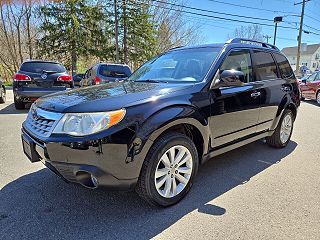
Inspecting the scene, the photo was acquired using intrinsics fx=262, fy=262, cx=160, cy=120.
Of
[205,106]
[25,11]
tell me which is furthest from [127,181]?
[25,11]

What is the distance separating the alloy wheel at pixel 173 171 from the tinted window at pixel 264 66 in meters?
1.86

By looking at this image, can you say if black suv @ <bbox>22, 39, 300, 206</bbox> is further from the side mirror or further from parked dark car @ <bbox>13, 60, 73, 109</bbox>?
parked dark car @ <bbox>13, 60, 73, 109</bbox>

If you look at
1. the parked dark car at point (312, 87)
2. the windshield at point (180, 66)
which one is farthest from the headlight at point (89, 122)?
the parked dark car at point (312, 87)

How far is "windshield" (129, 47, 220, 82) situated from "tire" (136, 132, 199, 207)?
2.73ft

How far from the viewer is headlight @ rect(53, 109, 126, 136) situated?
2.21 m

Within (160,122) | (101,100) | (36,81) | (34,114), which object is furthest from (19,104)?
(160,122)

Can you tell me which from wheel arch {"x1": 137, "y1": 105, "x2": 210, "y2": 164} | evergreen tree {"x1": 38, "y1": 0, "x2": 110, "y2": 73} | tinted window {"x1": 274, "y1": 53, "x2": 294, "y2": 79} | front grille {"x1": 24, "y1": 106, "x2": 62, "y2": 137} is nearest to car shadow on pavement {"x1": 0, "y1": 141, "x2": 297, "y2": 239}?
wheel arch {"x1": 137, "y1": 105, "x2": 210, "y2": 164}

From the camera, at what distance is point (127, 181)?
2.34 metres

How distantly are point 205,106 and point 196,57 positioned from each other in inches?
35.3

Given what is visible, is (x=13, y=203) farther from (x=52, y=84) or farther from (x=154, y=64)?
(x=52, y=84)

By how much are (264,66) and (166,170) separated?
2501mm

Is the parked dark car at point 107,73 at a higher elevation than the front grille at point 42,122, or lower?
higher

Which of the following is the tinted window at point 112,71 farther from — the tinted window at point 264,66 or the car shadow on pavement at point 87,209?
the car shadow on pavement at point 87,209

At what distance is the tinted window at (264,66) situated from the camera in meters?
3.89
